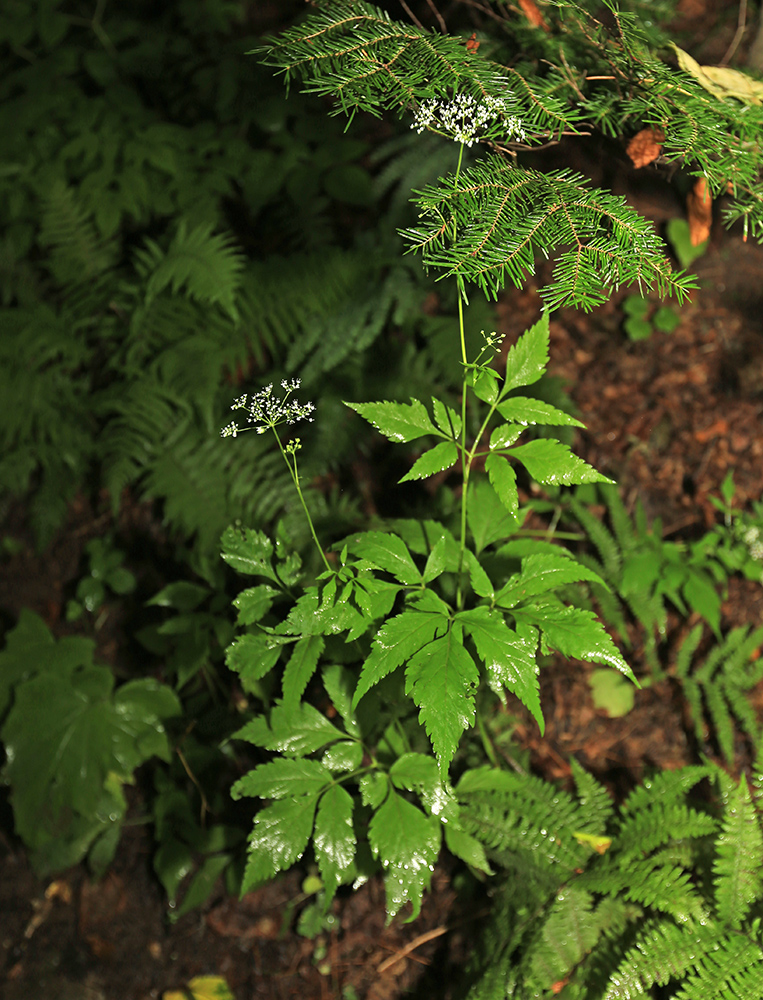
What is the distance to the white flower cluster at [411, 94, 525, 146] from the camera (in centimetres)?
128

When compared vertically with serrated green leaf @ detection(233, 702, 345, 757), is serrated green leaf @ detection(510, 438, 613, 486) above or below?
above

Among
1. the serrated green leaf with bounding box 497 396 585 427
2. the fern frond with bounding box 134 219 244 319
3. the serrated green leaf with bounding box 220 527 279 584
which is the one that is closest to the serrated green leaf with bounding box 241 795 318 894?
the serrated green leaf with bounding box 220 527 279 584

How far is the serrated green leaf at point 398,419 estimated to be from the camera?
4.87ft

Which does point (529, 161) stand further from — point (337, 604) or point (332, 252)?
point (332, 252)

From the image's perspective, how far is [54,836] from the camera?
2877mm

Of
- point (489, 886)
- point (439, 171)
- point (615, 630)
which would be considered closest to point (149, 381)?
point (439, 171)

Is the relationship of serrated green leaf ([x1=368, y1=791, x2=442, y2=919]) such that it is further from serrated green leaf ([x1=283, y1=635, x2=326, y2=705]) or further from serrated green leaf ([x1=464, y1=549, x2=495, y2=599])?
serrated green leaf ([x1=464, y1=549, x2=495, y2=599])

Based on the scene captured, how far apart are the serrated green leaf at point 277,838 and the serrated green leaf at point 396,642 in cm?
44

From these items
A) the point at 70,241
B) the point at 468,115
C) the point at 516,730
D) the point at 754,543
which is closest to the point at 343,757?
the point at 516,730

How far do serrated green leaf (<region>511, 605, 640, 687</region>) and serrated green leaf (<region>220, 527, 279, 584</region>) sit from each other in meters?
0.62

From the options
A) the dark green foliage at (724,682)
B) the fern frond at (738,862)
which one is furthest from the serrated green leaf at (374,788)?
the dark green foliage at (724,682)

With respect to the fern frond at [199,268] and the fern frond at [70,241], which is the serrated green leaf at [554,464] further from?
the fern frond at [70,241]

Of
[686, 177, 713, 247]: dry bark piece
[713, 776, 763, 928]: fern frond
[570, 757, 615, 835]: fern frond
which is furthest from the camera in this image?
[570, 757, 615, 835]: fern frond

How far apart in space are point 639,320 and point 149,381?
2.44 metres
